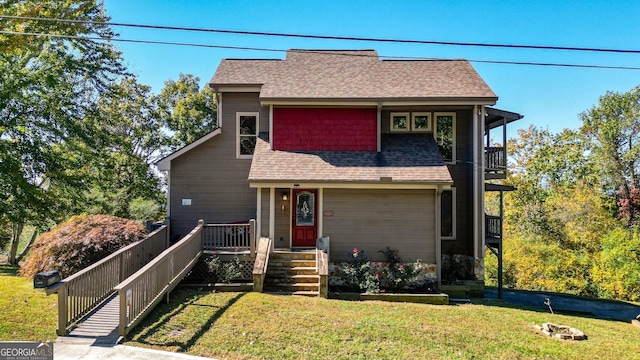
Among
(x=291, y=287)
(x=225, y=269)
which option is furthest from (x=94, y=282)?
(x=291, y=287)

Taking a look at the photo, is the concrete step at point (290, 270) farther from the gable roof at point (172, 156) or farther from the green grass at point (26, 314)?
the gable roof at point (172, 156)

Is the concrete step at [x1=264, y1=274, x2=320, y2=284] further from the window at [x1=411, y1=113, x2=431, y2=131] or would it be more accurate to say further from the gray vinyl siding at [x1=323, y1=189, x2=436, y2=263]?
the window at [x1=411, y1=113, x2=431, y2=131]

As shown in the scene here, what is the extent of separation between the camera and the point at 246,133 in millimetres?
12516

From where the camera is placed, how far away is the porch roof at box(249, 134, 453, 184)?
1021 centimetres

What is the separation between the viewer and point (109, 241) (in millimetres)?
8727

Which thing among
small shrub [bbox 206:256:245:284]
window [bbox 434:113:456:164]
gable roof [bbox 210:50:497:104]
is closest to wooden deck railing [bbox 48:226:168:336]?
small shrub [bbox 206:256:245:284]

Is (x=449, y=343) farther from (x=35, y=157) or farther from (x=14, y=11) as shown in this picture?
(x=14, y=11)

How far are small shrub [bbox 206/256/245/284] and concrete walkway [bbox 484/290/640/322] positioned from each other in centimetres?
871

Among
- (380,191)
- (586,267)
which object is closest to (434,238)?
(380,191)

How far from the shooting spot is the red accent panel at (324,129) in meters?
11.6

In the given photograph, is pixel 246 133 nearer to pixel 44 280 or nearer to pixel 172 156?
pixel 172 156

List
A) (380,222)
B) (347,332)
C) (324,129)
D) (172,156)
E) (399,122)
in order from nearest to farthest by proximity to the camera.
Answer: (347,332) → (380,222) → (324,129) → (172,156) → (399,122)

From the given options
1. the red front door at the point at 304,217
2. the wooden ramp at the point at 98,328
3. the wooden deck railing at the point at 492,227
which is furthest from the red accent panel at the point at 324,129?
the wooden ramp at the point at 98,328

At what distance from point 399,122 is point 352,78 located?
2.43m
